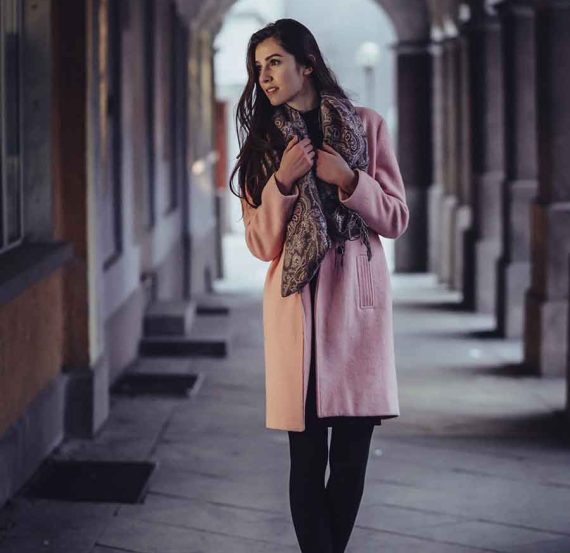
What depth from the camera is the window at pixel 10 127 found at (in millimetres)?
6910

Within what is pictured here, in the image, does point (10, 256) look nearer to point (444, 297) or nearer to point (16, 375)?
point (16, 375)

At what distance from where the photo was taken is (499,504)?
6.30 meters

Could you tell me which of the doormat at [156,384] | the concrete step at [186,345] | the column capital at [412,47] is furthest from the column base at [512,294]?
the column capital at [412,47]

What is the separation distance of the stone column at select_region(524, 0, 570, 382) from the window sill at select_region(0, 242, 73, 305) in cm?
411

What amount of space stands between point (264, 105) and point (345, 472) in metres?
1.07

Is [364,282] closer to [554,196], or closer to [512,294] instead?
[554,196]

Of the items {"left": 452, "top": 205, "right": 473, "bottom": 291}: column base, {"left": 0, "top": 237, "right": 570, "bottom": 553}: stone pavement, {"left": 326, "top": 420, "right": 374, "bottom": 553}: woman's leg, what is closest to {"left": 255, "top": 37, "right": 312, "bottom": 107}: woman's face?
{"left": 326, "top": 420, "right": 374, "bottom": 553}: woman's leg

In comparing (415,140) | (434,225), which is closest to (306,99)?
(434,225)

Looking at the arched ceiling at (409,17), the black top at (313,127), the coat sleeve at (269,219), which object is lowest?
the coat sleeve at (269,219)

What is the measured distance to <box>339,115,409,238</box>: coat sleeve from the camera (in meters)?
4.18

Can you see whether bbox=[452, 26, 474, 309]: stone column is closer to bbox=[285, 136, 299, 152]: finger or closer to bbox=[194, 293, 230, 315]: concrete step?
bbox=[194, 293, 230, 315]: concrete step

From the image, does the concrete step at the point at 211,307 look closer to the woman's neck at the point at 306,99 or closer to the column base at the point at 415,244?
the column base at the point at 415,244

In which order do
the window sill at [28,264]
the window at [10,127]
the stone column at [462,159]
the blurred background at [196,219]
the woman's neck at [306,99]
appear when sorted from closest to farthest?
the woman's neck at [306,99], the window sill at [28,264], the window at [10,127], the blurred background at [196,219], the stone column at [462,159]

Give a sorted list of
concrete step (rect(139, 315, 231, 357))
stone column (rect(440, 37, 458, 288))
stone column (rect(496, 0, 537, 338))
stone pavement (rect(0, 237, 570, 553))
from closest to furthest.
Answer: stone pavement (rect(0, 237, 570, 553)), concrete step (rect(139, 315, 231, 357)), stone column (rect(496, 0, 537, 338)), stone column (rect(440, 37, 458, 288))
